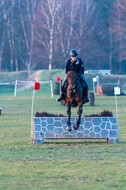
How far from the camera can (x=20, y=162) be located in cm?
1021

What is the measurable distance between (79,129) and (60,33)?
52.2m

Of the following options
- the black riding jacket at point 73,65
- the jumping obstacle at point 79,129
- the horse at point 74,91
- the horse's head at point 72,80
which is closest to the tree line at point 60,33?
the jumping obstacle at point 79,129

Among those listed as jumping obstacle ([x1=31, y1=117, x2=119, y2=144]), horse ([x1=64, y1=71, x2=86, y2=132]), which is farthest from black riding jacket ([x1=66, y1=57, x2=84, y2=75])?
jumping obstacle ([x1=31, y1=117, x2=119, y2=144])

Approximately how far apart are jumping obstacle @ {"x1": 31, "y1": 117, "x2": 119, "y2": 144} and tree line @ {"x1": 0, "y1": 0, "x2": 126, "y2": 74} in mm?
49771

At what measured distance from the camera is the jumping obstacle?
12875 millimetres

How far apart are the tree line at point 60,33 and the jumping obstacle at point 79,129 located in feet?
163

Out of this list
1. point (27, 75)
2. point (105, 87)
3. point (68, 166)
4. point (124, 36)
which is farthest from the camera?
point (124, 36)

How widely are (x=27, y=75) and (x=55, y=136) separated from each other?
157 feet

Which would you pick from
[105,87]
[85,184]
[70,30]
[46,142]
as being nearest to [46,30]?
[70,30]

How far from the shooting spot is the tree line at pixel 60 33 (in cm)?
6562

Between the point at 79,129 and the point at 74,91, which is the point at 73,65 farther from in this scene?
the point at 79,129

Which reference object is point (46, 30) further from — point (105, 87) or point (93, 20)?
point (105, 87)

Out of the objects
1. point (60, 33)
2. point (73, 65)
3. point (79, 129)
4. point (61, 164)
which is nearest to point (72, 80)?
point (73, 65)

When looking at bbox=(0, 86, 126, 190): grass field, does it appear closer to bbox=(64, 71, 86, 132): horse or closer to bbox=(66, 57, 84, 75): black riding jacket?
bbox=(64, 71, 86, 132): horse
